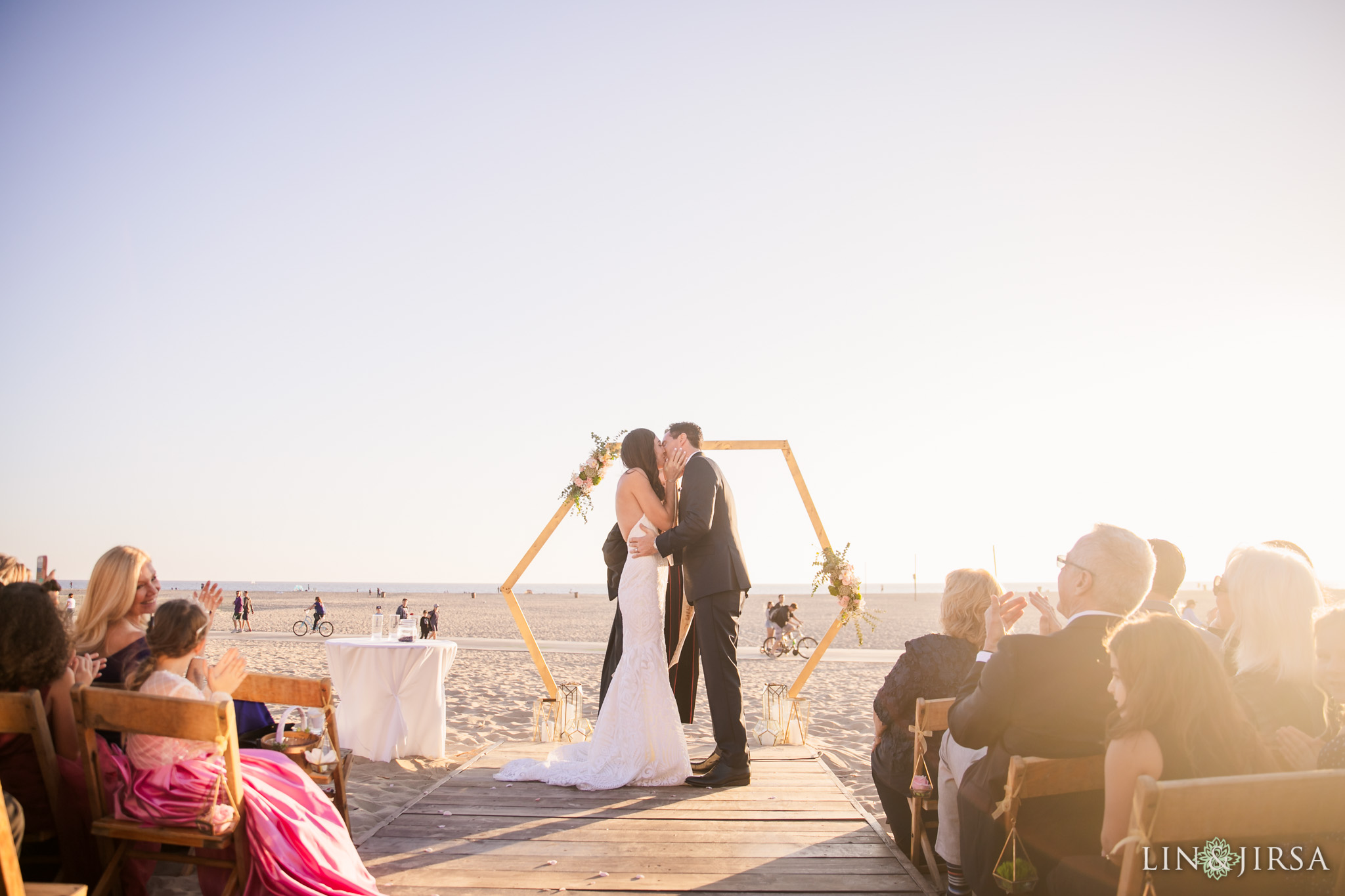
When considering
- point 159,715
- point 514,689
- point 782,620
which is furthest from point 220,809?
point 782,620

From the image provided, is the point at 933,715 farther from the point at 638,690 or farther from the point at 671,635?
the point at 671,635

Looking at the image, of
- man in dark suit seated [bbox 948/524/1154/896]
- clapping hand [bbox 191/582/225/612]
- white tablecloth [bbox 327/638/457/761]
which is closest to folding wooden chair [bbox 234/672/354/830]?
clapping hand [bbox 191/582/225/612]

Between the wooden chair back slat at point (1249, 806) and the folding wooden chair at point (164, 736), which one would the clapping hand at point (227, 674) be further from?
the wooden chair back slat at point (1249, 806)

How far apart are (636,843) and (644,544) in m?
1.84

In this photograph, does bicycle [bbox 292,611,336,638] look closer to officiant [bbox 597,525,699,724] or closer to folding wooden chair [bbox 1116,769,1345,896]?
officiant [bbox 597,525,699,724]

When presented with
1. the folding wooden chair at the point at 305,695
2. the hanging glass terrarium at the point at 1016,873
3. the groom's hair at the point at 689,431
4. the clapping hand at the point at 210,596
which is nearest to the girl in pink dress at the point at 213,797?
the folding wooden chair at the point at 305,695

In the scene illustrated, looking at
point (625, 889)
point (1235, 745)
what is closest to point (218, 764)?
point (625, 889)

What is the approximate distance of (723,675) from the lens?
15.8ft

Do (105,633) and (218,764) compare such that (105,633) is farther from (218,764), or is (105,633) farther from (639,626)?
(639,626)

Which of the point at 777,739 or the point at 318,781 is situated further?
the point at 777,739

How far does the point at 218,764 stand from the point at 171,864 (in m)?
1.19

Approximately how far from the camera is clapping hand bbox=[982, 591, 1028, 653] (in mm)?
3074

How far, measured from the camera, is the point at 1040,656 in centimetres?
258

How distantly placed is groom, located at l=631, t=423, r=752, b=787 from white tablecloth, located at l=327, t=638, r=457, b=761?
2081mm
